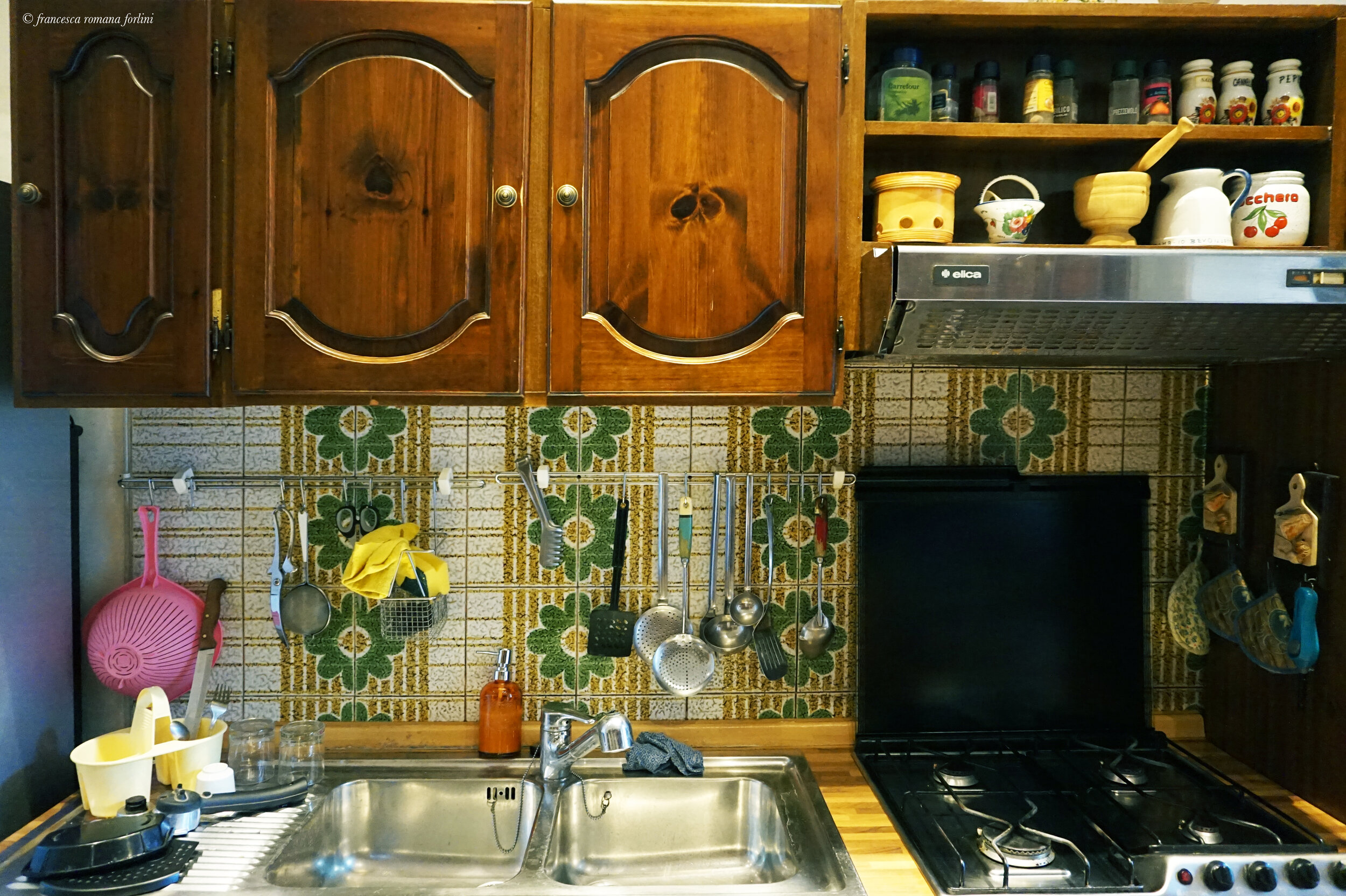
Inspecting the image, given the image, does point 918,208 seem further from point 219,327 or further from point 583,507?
point 219,327

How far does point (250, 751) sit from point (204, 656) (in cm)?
21

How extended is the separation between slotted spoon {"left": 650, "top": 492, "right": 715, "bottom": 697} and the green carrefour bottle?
0.80 m

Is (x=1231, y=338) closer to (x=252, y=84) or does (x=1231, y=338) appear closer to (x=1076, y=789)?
(x=1076, y=789)

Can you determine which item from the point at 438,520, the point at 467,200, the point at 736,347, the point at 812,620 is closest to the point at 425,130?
the point at 467,200

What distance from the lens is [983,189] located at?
163 centimetres

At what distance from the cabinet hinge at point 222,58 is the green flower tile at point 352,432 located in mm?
637

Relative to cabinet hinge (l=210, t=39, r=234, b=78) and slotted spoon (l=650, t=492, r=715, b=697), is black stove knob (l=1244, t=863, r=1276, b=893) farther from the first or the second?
cabinet hinge (l=210, t=39, r=234, b=78)

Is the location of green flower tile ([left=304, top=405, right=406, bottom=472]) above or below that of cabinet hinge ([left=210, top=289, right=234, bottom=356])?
below

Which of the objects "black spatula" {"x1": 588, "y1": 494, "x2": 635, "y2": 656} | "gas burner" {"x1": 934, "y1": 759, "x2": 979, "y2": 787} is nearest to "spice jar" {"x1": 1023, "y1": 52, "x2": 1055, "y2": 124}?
"black spatula" {"x1": 588, "y1": 494, "x2": 635, "y2": 656}

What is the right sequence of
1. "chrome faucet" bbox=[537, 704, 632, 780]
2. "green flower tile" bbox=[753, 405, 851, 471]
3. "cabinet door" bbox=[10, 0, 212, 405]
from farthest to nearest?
"green flower tile" bbox=[753, 405, 851, 471] → "chrome faucet" bbox=[537, 704, 632, 780] → "cabinet door" bbox=[10, 0, 212, 405]

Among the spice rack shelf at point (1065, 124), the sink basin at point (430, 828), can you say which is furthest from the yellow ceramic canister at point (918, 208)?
the sink basin at point (430, 828)

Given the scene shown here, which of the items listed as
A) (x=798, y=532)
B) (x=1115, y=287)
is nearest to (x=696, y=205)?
(x=1115, y=287)

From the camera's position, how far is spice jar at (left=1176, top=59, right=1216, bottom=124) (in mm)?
1491

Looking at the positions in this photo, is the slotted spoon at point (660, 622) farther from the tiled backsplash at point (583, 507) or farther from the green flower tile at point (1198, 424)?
the green flower tile at point (1198, 424)
